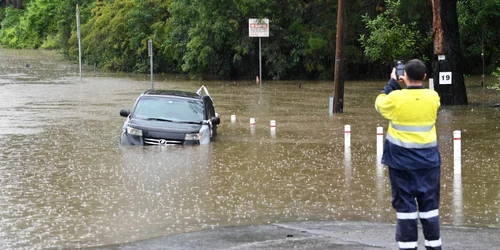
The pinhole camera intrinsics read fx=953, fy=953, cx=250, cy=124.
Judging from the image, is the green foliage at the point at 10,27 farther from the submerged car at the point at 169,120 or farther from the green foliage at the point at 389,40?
the submerged car at the point at 169,120

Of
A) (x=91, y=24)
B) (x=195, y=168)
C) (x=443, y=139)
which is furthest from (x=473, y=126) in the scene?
(x=91, y=24)

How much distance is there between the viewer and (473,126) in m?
23.8

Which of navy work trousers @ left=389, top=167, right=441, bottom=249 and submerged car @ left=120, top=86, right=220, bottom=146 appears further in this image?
submerged car @ left=120, top=86, right=220, bottom=146

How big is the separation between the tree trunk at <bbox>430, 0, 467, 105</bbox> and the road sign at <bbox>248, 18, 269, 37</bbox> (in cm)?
1224

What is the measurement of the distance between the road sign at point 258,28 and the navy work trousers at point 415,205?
108 ft

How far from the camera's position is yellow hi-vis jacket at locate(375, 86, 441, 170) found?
8.36 m

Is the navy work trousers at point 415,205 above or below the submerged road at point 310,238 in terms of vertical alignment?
above

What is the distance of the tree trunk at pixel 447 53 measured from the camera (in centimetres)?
2962

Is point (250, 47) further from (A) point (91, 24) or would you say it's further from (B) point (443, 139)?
(B) point (443, 139)

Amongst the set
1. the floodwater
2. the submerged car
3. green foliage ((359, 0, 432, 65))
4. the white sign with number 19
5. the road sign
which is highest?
the road sign

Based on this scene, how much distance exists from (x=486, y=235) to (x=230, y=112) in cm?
1897

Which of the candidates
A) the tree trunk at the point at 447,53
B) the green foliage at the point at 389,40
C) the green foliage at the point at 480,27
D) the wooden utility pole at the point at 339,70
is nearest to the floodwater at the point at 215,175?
the wooden utility pole at the point at 339,70

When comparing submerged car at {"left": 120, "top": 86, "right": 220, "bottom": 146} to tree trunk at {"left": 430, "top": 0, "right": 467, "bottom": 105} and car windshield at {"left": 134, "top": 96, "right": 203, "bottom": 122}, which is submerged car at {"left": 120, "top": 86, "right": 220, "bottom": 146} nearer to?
car windshield at {"left": 134, "top": 96, "right": 203, "bottom": 122}

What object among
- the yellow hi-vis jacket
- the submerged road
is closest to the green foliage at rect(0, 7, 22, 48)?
the submerged road
